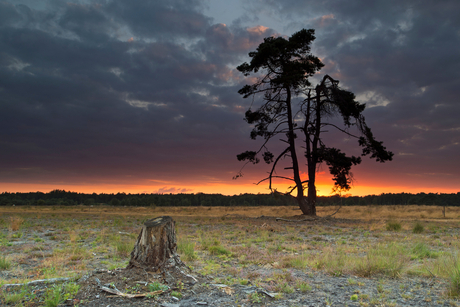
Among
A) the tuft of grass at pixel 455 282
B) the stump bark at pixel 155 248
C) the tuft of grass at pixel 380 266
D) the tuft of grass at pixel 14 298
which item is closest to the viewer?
the tuft of grass at pixel 14 298

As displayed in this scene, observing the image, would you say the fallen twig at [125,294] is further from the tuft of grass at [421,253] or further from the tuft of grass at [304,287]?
the tuft of grass at [421,253]

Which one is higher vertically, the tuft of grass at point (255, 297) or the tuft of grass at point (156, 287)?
the tuft of grass at point (156, 287)

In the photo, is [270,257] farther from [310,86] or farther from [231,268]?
[310,86]

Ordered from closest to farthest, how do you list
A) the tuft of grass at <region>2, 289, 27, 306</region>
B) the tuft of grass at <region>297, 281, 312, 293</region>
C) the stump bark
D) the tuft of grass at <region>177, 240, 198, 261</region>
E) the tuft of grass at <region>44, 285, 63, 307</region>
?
1. the tuft of grass at <region>44, 285, 63, 307</region>
2. the tuft of grass at <region>2, 289, 27, 306</region>
3. the tuft of grass at <region>297, 281, 312, 293</region>
4. the stump bark
5. the tuft of grass at <region>177, 240, 198, 261</region>

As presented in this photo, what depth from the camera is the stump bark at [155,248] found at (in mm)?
5699

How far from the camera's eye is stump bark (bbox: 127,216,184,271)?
5.70 meters

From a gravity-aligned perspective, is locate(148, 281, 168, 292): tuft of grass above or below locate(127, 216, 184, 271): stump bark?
below

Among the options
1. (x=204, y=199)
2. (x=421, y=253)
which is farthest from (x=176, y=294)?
(x=204, y=199)

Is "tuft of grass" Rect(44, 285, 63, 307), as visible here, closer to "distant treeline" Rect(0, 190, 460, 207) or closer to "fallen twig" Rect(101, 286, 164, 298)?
"fallen twig" Rect(101, 286, 164, 298)

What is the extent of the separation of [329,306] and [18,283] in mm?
5498

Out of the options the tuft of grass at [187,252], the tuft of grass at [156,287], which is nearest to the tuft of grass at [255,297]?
the tuft of grass at [156,287]

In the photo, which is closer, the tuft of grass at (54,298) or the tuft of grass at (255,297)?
the tuft of grass at (54,298)

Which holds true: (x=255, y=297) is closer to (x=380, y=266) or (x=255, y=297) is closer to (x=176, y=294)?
(x=176, y=294)

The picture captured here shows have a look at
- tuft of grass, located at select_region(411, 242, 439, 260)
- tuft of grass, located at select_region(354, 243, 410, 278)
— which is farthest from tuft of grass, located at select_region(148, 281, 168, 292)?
tuft of grass, located at select_region(411, 242, 439, 260)
